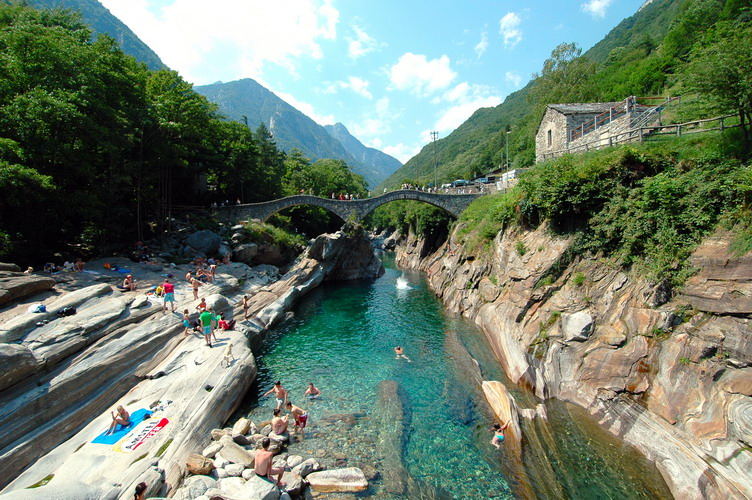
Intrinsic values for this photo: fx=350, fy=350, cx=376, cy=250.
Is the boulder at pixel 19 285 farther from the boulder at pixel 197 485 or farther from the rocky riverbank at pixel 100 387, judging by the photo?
the boulder at pixel 197 485

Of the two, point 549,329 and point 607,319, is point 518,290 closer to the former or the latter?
point 549,329

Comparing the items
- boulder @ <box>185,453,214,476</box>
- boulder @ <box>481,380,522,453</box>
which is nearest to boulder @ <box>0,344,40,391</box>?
boulder @ <box>185,453,214,476</box>

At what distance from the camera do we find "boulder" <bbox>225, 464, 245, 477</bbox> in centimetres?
971

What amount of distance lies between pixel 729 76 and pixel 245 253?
111 feet

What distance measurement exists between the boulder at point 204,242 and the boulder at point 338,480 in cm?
2571

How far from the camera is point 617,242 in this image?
52.1 feet

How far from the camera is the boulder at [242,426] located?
39.5 feet

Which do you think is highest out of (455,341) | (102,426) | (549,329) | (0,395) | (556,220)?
(556,220)

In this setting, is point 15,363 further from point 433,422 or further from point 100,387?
point 433,422

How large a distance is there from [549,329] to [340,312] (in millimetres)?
17305

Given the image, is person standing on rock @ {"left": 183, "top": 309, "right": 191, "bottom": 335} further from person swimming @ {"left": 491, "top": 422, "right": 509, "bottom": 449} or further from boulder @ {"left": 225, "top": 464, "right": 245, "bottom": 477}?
person swimming @ {"left": 491, "top": 422, "right": 509, "bottom": 449}

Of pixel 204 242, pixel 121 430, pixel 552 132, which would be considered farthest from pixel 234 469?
pixel 552 132

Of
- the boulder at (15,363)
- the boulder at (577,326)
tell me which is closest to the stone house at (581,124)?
the boulder at (577,326)

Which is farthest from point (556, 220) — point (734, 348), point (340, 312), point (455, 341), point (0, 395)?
point (0, 395)
